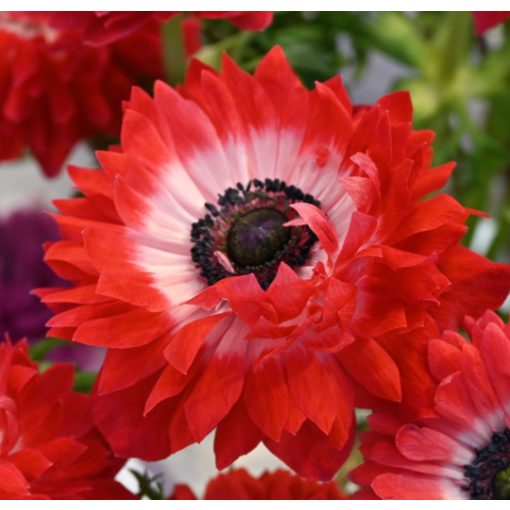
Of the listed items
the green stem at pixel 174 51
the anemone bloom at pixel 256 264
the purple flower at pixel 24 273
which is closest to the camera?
the anemone bloom at pixel 256 264

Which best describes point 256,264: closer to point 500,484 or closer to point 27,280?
point 500,484

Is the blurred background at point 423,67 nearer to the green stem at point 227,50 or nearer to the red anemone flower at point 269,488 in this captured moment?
the green stem at point 227,50

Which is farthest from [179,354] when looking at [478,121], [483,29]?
[478,121]

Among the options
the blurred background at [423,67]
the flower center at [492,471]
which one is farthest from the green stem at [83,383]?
the flower center at [492,471]

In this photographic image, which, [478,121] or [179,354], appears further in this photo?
[478,121]

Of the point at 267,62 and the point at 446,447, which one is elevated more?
the point at 267,62

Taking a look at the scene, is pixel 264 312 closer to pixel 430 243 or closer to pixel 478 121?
pixel 430 243
